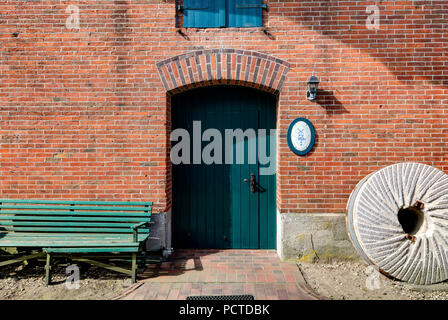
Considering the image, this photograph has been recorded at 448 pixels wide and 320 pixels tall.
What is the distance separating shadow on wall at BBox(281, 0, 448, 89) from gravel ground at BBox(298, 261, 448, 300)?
2712 millimetres

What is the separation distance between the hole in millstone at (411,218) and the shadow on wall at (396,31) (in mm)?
1809

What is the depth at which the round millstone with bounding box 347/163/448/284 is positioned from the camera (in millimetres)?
3451

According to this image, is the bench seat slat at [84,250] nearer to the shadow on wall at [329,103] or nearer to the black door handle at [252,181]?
the black door handle at [252,181]

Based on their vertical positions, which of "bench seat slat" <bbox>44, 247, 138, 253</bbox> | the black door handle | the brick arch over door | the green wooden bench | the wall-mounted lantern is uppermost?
the brick arch over door

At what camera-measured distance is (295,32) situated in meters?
4.15

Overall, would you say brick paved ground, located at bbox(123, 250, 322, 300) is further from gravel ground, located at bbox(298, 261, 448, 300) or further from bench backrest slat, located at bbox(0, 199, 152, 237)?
bench backrest slat, located at bbox(0, 199, 152, 237)

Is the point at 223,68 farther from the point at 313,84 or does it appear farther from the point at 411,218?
the point at 411,218

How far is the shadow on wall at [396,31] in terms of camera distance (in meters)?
4.09

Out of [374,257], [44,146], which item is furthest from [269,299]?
[44,146]

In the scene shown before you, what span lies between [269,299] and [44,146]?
3696mm

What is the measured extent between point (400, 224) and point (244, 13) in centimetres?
355

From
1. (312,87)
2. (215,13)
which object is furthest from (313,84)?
(215,13)

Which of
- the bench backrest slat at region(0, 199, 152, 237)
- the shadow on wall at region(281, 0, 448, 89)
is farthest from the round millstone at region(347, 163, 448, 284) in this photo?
the bench backrest slat at region(0, 199, 152, 237)

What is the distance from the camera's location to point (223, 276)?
365 cm
